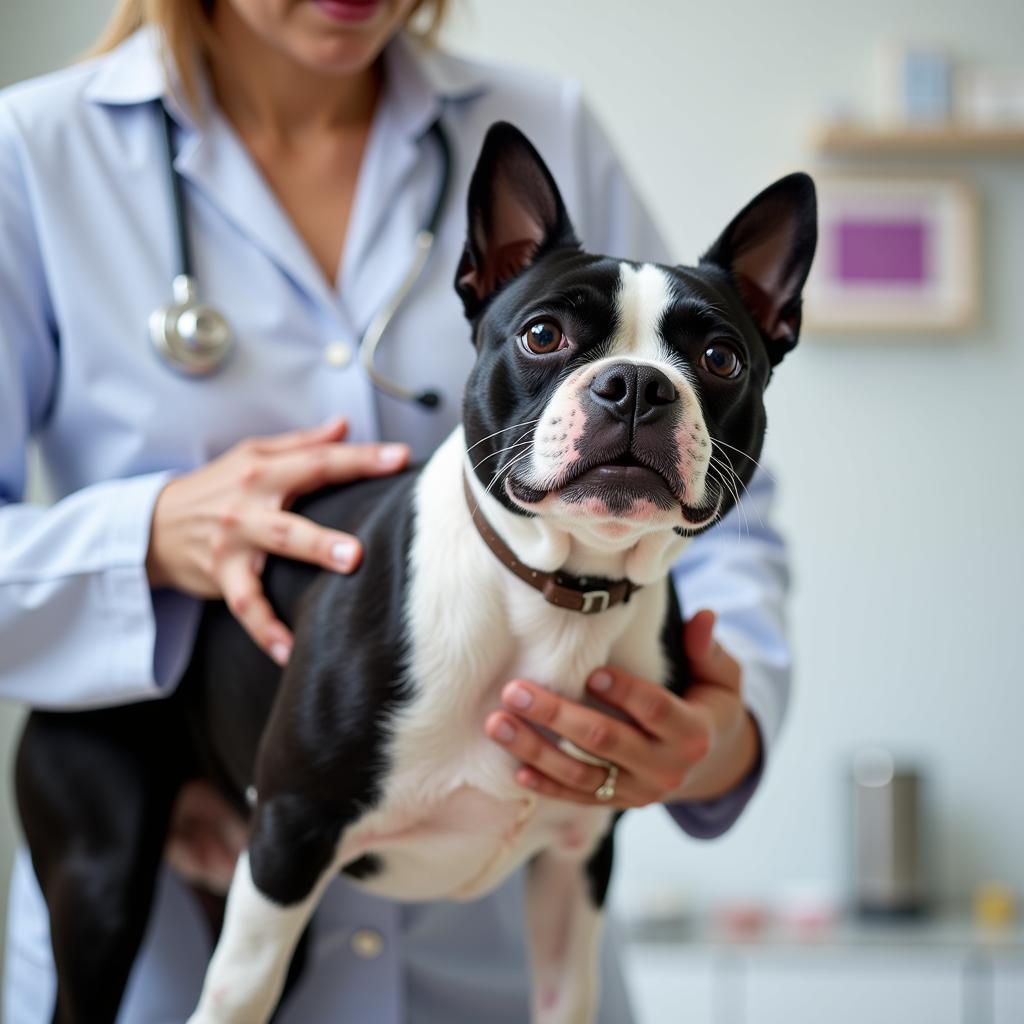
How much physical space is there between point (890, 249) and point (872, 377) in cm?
37

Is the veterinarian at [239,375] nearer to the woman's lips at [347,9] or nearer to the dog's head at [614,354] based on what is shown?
the woman's lips at [347,9]

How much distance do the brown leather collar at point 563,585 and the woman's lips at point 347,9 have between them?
554 millimetres

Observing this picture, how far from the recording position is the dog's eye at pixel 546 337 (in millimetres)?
946

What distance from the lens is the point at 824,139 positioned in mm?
3557

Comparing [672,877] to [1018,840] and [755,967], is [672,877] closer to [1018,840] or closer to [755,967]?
[755,967]

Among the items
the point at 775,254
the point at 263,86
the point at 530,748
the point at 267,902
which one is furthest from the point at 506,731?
the point at 263,86

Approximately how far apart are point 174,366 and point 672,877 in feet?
8.90

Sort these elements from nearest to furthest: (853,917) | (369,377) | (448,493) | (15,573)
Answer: (448,493)
(15,573)
(369,377)
(853,917)

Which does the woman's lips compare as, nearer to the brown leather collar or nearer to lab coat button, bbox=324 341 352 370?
lab coat button, bbox=324 341 352 370

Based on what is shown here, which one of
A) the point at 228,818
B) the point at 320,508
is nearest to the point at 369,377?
the point at 320,508

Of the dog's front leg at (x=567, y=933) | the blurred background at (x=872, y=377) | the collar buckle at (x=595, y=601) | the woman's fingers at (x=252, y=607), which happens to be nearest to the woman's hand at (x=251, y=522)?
the woman's fingers at (x=252, y=607)

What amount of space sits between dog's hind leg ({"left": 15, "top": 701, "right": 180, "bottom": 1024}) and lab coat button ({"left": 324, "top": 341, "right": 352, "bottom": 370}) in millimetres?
383

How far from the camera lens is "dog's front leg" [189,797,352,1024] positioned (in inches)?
39.9

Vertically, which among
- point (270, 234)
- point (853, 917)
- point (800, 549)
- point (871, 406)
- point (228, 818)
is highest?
point (270, 234)
